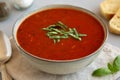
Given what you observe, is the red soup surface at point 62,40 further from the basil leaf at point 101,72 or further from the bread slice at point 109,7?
the bread slice at point 109,7

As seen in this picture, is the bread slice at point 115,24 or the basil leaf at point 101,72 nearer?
the basil leaf at point 101,72

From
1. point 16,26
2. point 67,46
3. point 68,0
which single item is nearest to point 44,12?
point 16,26

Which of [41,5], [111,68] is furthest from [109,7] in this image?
[111,68]

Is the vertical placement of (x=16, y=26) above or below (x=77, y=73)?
above

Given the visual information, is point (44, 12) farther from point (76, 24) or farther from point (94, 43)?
point (94, 43)

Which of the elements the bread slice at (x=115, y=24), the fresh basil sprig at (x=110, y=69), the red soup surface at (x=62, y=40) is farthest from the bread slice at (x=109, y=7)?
the fresh basil sprig at (x=110, y=69)

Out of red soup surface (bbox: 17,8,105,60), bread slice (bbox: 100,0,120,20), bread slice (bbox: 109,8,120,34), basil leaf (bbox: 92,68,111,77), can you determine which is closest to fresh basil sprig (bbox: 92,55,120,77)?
basil leaf (bbox: 92,68,111,77)
